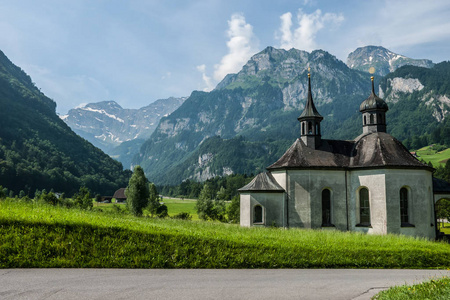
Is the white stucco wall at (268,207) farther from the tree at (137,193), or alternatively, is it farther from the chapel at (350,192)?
the tree at (137,193)

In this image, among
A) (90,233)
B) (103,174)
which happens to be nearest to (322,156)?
(90,233)

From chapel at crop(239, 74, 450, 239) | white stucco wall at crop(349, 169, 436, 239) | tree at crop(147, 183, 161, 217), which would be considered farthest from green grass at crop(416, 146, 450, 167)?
chapel at crop(239, 74, 450, 239)

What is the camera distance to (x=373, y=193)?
35.0m

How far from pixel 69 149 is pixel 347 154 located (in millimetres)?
182560

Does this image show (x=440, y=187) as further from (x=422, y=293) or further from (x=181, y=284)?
(x=181, y=284)

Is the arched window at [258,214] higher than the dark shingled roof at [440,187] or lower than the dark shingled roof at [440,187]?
lower

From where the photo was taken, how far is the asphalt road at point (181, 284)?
35.1ft

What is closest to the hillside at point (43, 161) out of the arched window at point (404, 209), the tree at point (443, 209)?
the arched window at point (404, 209)

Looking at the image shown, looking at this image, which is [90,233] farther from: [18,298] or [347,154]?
[347,154]

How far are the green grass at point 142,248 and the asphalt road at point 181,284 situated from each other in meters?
0.79

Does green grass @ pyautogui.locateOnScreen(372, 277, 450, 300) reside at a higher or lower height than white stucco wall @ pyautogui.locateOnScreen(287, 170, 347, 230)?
lower

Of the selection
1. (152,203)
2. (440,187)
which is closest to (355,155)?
(440,187)

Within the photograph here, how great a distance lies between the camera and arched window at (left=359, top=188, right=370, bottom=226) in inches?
1406

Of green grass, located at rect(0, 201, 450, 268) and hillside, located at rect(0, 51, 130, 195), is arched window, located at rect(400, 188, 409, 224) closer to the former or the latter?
green grass, located at rect(0, 201, 450, 268)
